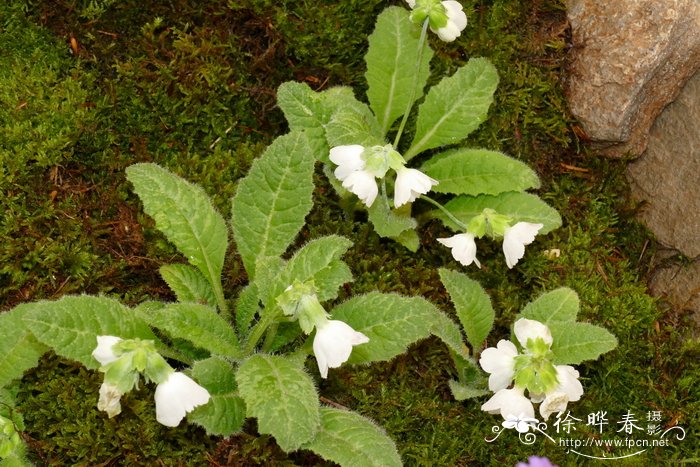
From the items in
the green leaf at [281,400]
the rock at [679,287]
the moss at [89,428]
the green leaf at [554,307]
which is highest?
the green leaf at [281,400]

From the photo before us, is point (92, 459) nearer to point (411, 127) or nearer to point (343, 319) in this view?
point (343, 319)

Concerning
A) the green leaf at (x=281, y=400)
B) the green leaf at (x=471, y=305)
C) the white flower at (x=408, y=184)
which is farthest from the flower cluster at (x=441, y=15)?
the green leaf at (x=281, y=400)

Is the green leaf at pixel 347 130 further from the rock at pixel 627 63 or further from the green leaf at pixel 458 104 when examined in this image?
the rock at pixel 627 63

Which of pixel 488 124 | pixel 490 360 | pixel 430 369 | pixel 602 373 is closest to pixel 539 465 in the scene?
pixel 490 360

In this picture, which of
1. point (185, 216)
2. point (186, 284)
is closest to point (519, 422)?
point (186, 284)

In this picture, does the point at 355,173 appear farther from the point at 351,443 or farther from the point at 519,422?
the point at 519,422

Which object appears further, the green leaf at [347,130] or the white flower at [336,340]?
the green leaf at [347,130]
